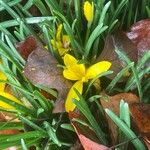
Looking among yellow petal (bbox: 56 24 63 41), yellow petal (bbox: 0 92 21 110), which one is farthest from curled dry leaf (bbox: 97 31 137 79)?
yellow petal (bbox: 0 92 21 110)

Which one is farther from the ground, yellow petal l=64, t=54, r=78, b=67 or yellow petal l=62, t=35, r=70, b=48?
yellow petal l=62, t=35, r=70, b=48

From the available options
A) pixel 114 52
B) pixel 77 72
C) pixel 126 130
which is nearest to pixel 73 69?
pixel 77 72

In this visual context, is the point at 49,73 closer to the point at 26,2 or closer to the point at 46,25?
the point at 46,25

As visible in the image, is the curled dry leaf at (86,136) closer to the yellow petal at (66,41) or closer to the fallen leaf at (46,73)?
the fallen leaf at (46,73)

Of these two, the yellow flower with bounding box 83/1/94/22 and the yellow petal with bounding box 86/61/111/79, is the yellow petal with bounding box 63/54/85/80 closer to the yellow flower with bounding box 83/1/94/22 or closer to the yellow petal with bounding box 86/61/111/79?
the yellow petal with bounding box 86/61/111/79

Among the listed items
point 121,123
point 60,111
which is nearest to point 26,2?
point 60,111

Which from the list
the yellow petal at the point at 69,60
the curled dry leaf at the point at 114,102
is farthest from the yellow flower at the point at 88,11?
the curled dry leaf at the point at 114,102
